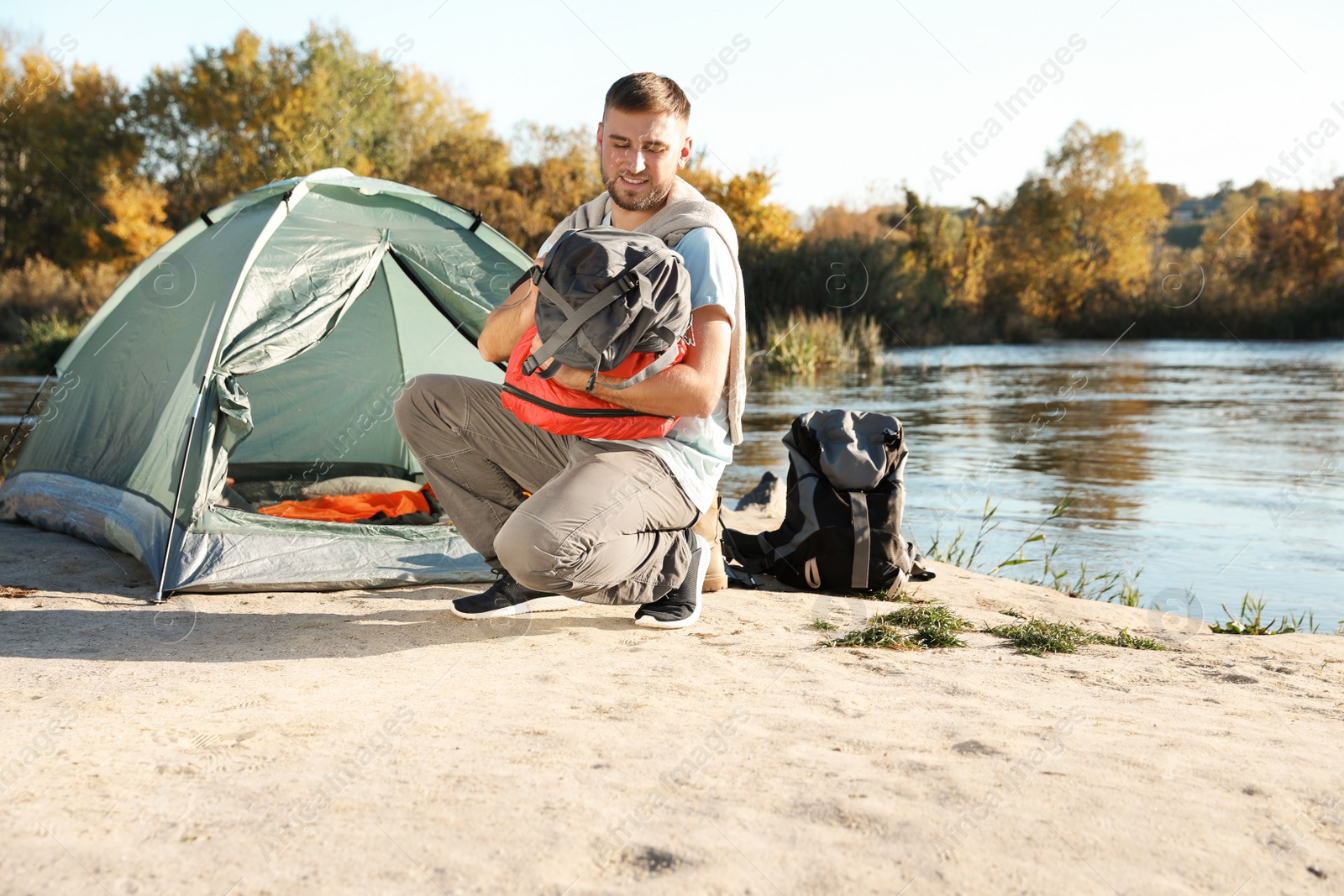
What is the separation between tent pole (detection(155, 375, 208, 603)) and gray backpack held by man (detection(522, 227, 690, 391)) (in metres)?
1.75

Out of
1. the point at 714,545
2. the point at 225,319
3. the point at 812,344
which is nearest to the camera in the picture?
the point at 714,545

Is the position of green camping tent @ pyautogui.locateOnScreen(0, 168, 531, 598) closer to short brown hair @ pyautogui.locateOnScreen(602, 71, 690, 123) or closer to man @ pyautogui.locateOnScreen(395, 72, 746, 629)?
man @ pyautogui.locateOnScreen(395, 72, 746, 629)

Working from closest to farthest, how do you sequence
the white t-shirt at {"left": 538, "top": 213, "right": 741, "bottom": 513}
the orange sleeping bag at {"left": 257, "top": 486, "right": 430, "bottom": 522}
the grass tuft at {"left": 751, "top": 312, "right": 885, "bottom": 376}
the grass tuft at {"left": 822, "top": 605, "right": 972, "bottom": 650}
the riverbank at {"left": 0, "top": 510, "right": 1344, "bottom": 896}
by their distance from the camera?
the riverbank at {"left": 0, "top": 510, "right": 1344, "bottom": 896} → the white t-shirt at {"left": 538, "top": 213, "right": 741, "bottom": 513} → the grass tuft at {"left": 822, "top": 605, "right": 972, "bottom": 650} → the orange sleeping bag at {"left": 257, "top": 486, "right": 430, "bottom": 522} → the grass tuft at {"left": 751, "top": 312, "right": 885, "bottom": 376}

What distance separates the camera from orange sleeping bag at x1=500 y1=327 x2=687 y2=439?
2820 millimetres

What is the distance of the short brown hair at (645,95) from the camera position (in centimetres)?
292

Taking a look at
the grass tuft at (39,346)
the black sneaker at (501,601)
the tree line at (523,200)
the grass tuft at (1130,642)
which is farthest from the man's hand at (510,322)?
the tree line at (523,200)

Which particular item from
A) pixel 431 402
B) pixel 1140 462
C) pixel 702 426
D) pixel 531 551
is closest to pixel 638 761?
pixel 531 551

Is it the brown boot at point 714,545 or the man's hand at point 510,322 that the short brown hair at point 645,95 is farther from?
the brown boot at point 714,545

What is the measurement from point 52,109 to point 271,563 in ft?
129

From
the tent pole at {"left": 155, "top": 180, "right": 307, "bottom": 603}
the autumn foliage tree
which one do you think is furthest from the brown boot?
the autumn foliage tree

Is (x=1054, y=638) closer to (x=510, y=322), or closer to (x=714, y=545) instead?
(x=714, y=545)

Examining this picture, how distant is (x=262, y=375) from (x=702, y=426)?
3.53 m

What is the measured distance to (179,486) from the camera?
147 inches

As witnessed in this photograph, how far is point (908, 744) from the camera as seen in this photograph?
2.21 metres
